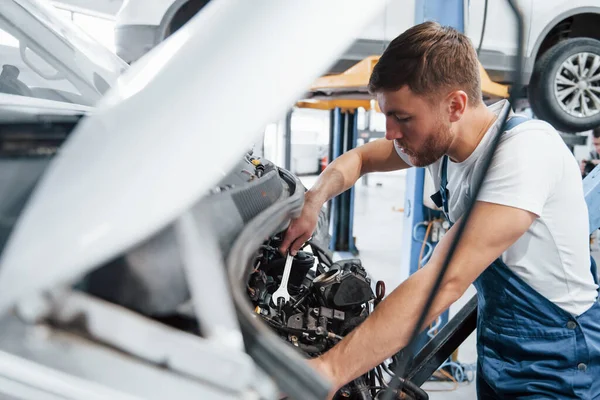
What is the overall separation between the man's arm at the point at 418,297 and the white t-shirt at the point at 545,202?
2.2 inches

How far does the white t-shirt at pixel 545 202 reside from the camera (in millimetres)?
952

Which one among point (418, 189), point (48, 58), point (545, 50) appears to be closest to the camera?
point (48, 58)

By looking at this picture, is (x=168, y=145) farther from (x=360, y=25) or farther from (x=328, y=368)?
(x=328, y=368)

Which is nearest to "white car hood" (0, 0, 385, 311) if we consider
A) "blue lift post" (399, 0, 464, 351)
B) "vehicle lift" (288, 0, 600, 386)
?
"vehicle lift" (288, 0, 600, 386)

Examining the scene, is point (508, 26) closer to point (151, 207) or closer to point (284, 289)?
point (284, 289)

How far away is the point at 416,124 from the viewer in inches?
40.0

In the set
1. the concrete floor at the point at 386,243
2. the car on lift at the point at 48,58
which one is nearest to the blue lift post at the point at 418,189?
the concrete floor at the point at 386,243

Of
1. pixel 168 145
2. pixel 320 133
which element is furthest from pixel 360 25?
pixel 320 133

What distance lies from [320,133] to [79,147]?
10.5 metres

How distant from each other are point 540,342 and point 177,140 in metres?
1.09

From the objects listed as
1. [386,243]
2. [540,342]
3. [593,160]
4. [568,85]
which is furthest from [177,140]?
[593,160]

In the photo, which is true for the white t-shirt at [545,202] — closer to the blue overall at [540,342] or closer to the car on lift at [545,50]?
the blue overall at [540,342]

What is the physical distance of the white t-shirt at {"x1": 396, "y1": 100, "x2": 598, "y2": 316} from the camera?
0.95 metres

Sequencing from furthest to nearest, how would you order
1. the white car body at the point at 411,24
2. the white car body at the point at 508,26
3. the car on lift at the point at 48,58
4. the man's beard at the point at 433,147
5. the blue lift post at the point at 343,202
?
the blue lift post at the point at 343,202 < the white car body at the point at 508,26 < the white car body at the point at 411,24 < the car on lift at the point at 48,58 < the man's beard at the point at 433,147
